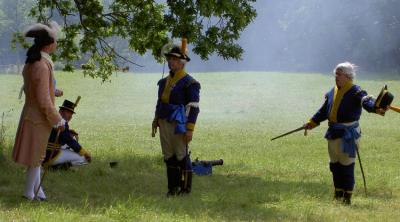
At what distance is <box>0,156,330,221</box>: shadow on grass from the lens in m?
7.00

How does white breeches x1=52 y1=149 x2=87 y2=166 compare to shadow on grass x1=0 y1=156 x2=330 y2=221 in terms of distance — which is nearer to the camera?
shadow on grass x1=0 y1=156 x2=330 y2=221

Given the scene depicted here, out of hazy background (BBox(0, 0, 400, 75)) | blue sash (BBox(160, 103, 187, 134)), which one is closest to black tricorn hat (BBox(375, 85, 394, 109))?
blue sash (BBox(160, 103, 187, 134))

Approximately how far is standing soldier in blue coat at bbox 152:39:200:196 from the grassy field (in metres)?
0.52

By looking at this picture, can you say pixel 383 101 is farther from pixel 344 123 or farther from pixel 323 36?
pixel 323 36

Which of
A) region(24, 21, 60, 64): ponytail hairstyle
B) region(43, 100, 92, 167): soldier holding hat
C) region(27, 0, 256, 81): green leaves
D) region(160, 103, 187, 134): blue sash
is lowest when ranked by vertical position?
region(43, 100, 92, 167): soldier holding hat

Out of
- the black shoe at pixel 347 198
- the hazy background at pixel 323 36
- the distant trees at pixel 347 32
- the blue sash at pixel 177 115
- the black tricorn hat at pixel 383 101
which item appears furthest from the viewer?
the hazy background at pixel 323 36

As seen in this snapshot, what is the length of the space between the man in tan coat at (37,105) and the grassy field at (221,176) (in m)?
0.51

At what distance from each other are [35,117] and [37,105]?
0.13m

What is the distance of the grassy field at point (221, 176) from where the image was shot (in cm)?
691

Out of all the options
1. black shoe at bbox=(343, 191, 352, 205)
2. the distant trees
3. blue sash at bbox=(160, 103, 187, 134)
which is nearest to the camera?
blue sash at bbox=(160, 103, 187, 134)

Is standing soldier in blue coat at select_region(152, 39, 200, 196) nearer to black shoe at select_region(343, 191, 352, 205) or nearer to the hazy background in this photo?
black shoe at select_region(343, 191, 352, 205)

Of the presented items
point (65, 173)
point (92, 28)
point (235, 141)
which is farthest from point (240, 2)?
point (235, 141)

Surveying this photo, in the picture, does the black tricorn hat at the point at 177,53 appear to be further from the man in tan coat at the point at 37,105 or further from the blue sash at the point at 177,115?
the man in tan coat at the point at 37,105

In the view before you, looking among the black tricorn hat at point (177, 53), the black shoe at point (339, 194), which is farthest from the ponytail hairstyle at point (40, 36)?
the black shoe at point (339, 194)
